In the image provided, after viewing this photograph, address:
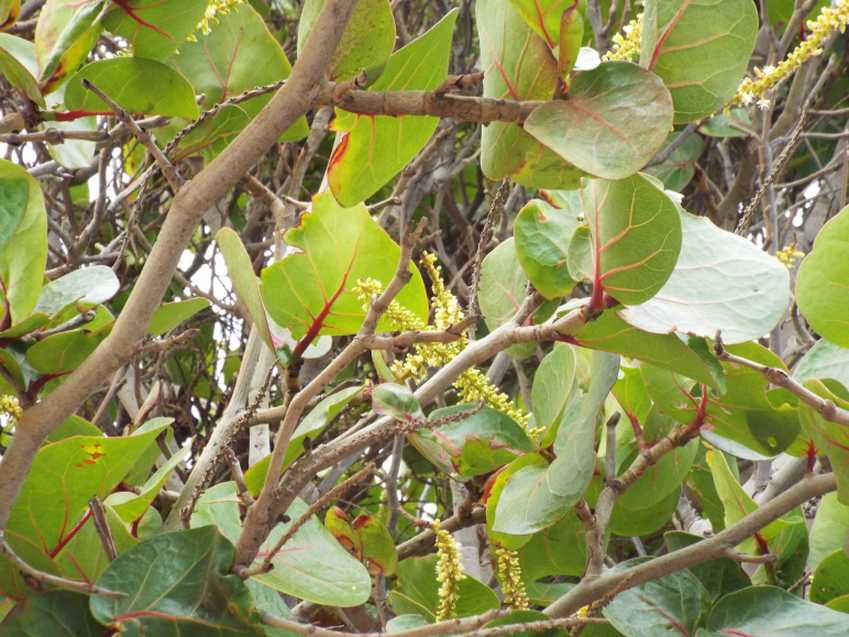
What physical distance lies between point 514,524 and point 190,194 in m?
0.34

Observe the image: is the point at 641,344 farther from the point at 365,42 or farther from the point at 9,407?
the point at 9,407

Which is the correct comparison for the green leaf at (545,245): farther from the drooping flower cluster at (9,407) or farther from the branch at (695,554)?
the drooping flower cluster at (9,407)

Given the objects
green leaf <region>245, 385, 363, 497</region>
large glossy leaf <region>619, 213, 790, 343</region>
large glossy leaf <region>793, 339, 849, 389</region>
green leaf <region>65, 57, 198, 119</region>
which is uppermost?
green leaf <region>65, 57, 198, 119</region>

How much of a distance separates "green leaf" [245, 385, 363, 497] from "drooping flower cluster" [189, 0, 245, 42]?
307 millimetres

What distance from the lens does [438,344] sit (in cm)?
68

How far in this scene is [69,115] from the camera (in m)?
0.74

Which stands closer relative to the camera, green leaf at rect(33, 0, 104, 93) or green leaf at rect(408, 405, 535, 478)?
green leaf at rect(33, 0, 104, 93)

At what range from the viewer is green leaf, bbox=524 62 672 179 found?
53cm

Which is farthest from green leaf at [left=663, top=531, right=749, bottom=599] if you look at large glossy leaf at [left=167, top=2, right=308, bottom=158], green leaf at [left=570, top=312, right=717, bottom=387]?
large glossy leaf at [left=167, top=2, right=308, bottom=158]

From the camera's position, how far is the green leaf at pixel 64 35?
64 cm

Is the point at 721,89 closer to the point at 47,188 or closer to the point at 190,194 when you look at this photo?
the point at 190,194

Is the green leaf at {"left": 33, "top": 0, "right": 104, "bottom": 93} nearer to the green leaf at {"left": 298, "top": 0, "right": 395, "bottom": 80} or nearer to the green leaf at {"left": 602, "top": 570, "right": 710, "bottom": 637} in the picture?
the green leaf at {"left": 298, "top": 0, "right": 395, "bottom": 80}

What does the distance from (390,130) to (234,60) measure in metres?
0.24

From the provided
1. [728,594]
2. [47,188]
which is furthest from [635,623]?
[47,188]
